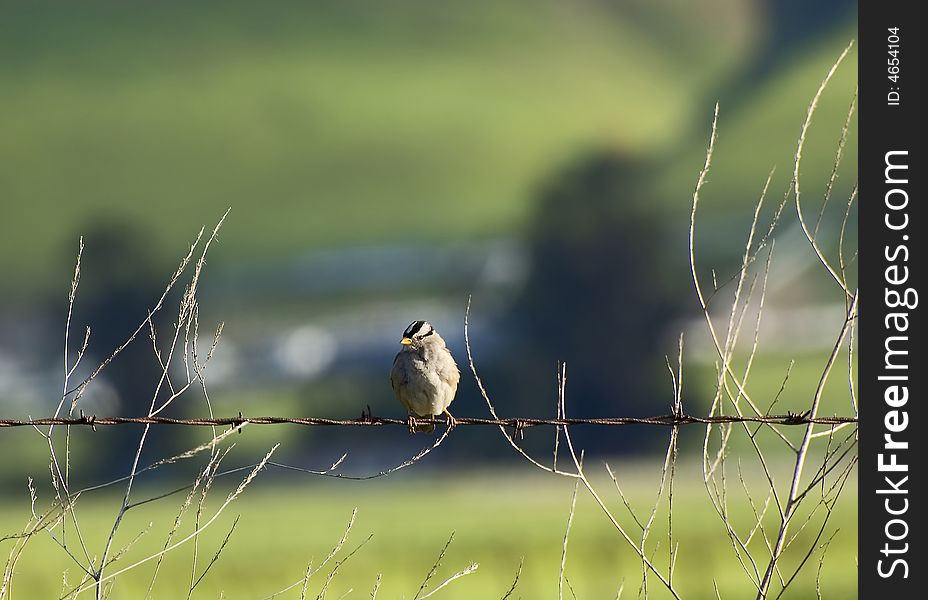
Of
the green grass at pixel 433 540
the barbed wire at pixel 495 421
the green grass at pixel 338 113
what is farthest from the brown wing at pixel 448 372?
the green grass at pixel 338 113

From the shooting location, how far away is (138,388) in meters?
77.9

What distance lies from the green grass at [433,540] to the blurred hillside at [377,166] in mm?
15029

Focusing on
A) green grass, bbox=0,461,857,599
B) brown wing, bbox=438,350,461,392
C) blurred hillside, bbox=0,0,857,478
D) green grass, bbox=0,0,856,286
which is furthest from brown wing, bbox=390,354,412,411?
green grass, bbox=0,0,856,286

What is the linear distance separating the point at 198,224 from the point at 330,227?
1216 centimetres

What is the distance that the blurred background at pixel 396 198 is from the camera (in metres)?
87.8

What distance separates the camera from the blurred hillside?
9819 cm

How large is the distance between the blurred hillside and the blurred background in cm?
34

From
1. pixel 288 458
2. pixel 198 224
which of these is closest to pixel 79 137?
pixel 198 224

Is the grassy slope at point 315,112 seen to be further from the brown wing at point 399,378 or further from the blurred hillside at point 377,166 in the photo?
the brown wing at point 399,378

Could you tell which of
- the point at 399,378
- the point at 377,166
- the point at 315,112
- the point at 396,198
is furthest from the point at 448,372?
the point at 315,112

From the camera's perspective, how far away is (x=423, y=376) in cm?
1077

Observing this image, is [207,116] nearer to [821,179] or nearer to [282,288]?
[282,288]

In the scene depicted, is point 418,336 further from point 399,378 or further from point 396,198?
point 396,198

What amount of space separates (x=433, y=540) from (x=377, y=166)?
8625 centimetres
